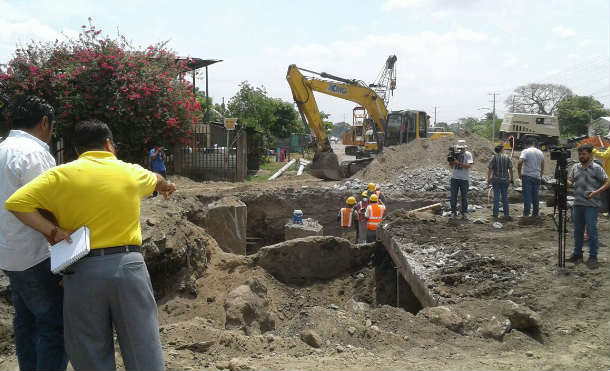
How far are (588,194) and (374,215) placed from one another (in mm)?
4240

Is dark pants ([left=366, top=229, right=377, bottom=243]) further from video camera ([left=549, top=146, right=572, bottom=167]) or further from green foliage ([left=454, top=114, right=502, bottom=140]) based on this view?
green foliage ([left=454, top=114, right=502, bottom=140])

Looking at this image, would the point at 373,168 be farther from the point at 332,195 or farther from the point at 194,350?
the point at 194,350

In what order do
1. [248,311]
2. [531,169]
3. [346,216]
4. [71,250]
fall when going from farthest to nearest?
[346,216]
[531,169]
[248,311]
[71,250]

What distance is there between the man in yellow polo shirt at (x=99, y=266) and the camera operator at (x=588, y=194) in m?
5.59

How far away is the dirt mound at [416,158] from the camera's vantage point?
52.0ft

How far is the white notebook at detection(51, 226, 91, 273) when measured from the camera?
90.1 inches

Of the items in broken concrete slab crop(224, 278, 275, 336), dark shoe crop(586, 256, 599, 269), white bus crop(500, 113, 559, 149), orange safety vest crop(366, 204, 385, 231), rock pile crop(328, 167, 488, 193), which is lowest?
broken concrete slab crop(224, 278, 275, 336)

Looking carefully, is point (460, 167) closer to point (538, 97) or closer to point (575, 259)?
point (575, 259)

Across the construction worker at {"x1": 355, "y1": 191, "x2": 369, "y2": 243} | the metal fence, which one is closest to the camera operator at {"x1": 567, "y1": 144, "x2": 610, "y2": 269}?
the construction worker at {"x1": 355, "y1": 191, "x2": 369, "y2": 243}

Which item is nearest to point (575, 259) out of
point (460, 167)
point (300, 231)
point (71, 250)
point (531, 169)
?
point (531, 169)

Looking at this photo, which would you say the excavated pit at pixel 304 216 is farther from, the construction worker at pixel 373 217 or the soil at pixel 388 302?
the construction worker at pixel 373 217

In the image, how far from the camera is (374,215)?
9.45 m

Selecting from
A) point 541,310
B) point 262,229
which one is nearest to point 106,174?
point 541,310

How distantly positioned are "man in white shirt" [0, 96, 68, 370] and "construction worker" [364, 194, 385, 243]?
23.7ft
